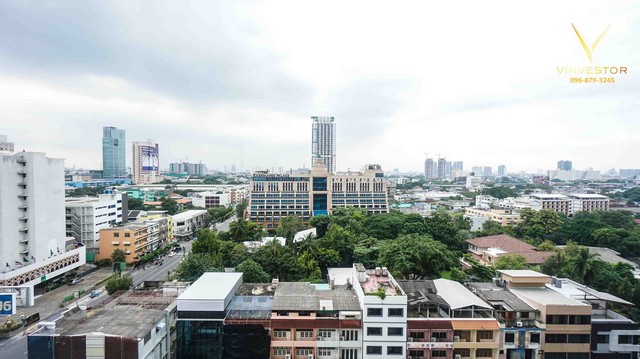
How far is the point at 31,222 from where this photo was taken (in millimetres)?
27094

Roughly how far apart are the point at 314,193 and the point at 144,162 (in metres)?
90.4

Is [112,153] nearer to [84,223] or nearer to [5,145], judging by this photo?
[5,145]

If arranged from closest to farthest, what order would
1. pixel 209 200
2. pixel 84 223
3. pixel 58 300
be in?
pixel 58 300
pixel 84 223
pixel 209 200

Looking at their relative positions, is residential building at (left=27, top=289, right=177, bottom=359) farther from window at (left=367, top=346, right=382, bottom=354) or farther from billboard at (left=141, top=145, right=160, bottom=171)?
billboard at (left=141, top=145, right=160, bottom=171)

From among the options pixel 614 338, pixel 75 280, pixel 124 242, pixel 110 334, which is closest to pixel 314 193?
pixel 124 242

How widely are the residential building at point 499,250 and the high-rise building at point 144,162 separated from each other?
117 m

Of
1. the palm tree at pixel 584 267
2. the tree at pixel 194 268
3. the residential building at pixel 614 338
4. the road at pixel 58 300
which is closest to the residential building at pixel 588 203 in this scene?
the palm tree at pixel 584 267

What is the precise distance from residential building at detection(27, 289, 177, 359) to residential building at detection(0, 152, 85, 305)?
1362 centimetres

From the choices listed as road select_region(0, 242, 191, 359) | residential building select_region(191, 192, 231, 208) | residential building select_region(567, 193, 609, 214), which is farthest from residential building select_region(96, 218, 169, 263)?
residential building select_region(567, 193, 609, 214)

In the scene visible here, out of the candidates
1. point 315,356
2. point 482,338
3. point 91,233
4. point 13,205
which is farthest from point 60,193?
point 482,338

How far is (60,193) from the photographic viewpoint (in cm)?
3080

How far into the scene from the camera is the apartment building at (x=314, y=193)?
55.0m

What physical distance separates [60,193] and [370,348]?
99.1ft

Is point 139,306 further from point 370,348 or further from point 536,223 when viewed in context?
point 536,223
